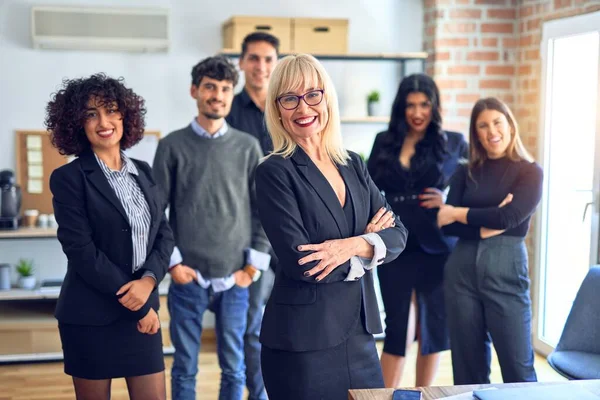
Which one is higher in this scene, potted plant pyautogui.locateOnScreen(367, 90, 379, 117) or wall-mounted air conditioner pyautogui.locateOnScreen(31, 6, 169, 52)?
wall-mounted air conditioner pyautogui.locateOnScreen(31, 6, 169, 52)

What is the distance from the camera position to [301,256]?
6.68 feet

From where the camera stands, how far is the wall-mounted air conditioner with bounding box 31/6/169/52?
4547 millimetres

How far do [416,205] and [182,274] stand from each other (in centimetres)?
104

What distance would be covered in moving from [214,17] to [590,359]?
122 inches

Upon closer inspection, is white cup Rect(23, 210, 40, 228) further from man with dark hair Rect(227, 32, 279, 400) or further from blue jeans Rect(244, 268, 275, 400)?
blue jeans Rect(244, 268, 275, 400)

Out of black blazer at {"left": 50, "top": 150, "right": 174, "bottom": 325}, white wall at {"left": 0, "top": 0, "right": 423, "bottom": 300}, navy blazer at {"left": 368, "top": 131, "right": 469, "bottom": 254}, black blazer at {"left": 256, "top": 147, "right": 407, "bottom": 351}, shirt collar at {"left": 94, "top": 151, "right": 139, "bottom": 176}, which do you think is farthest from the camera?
white wall at {"left": 0, "top": 0, "right": 423, "bottom": 300}

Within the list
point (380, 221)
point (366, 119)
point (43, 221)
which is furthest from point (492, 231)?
point (43, 221)

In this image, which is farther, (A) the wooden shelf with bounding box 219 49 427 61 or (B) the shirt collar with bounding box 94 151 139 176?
(A) the wooden shelf with bounding box 219 49 427 61

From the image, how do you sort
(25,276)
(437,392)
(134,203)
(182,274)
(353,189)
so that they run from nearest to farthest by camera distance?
1. (437,392)
2. (353,189)
3. (134,203)
4. (182,274)
5. (25,276)

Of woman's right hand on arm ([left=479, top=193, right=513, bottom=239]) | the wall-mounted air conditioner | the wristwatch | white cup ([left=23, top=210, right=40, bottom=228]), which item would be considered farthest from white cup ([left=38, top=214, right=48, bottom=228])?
woman's right hand on arm ([left=479, top=193, right=513, bottom=239])

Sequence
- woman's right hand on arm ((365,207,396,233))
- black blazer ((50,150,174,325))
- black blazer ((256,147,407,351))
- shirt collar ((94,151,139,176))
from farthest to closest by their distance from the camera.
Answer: shirt collar ((94,151,139,176))
black blazer ((50,150,174,325))
woman's right hand on arm ((365,207,396,233))
black blazer ((256,147,407,351))

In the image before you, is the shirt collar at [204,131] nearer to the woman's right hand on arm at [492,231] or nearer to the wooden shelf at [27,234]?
the woman's right hand on arm at [492,231]

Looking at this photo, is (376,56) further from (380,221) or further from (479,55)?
(380,221)

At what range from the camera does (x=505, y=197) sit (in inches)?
120
